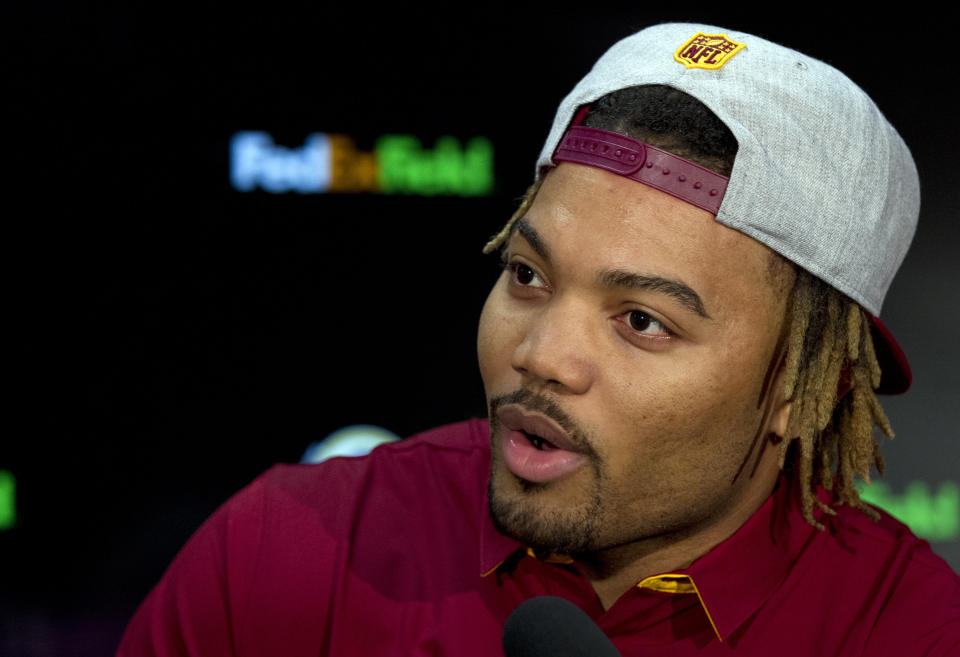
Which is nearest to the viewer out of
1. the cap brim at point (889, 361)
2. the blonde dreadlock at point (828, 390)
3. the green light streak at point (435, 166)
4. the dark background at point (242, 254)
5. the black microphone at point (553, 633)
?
the black microphone at point (553, 633)

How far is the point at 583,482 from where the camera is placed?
1.09 meters

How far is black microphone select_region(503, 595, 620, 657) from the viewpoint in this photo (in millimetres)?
753

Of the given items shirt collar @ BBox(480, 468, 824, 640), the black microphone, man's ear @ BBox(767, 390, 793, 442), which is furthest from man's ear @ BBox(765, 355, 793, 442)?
the black microphone

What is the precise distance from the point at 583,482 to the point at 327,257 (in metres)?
1.50

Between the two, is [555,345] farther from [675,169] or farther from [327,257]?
[327,257]

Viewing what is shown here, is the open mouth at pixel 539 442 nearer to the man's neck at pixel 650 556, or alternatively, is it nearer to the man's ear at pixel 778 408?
the man's neck at pixel 650 556


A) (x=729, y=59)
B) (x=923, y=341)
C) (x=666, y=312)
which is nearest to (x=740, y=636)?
(x=666, y=312)

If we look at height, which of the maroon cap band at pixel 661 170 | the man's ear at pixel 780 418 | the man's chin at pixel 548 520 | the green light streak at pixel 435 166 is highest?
the maroon cap band at pixel 661 170

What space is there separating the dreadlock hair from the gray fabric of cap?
2 centimetres

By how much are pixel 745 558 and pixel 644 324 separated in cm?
33

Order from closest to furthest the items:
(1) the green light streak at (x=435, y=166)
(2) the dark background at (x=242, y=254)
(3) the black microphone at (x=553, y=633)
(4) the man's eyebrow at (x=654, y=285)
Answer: (3) the black microphone at (x=553, y=633)
(4) the man's eyebrow at (x=654, y=285)
(2) the dark background at (x=242, y=254)
(1) the green light streak at (x=435, y=166)

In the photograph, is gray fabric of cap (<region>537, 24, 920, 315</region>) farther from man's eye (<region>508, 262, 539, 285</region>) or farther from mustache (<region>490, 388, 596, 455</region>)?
mustache (<region>490, 388, 596, 455</region>)

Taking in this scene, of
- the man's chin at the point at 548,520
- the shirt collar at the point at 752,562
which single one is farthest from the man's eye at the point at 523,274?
the shirt collar at the point at 752,562

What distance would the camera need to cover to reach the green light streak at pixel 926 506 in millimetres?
2426
